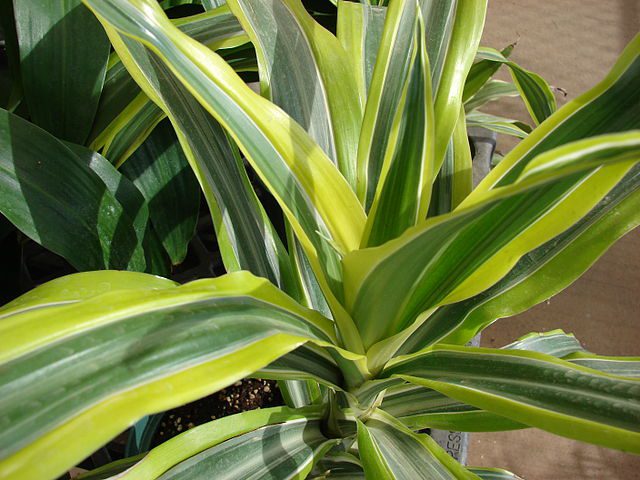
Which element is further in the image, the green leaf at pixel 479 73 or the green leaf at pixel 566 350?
the green leaf at pixel 479 73

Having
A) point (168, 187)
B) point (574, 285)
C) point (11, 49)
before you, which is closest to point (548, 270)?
point (168, 187)

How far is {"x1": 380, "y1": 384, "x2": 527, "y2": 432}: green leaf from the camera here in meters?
0.44

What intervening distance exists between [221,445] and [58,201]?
27cm

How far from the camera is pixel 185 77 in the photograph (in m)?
0.34

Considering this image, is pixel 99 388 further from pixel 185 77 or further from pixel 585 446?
pixel 585 446

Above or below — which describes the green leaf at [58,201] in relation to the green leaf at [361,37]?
below

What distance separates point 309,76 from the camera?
18.7 inches

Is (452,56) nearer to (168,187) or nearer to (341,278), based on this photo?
(341,278)

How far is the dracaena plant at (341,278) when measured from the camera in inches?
8.9

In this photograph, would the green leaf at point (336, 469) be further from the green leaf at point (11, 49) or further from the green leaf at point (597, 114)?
the green leaf at point (11, 49)

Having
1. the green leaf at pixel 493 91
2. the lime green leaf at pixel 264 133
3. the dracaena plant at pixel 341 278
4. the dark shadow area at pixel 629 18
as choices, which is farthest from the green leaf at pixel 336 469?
the dark shadow area at pixel 629 18

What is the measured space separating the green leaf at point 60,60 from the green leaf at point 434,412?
0.45m

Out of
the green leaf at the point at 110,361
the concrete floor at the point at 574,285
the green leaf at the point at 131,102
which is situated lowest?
the concrete floor at the point at 574,285

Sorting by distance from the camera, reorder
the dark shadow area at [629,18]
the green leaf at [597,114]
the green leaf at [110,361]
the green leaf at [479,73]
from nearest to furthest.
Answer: the green leaf at [110,361] < the green leaf at [597,114] < the green leaf at [479,73] < the dark shadow area at [629,18]
